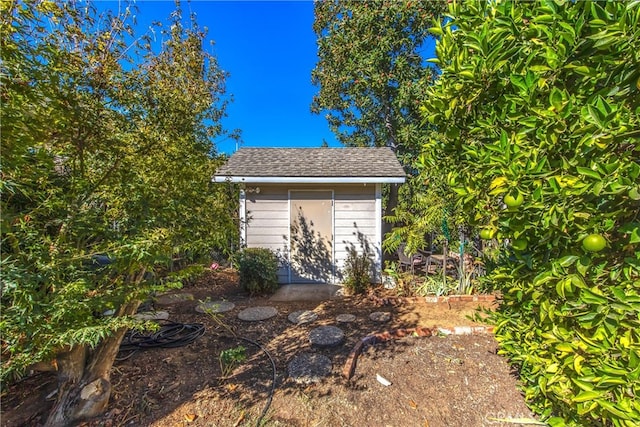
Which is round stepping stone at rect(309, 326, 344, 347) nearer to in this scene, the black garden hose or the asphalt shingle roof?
the black garden hose

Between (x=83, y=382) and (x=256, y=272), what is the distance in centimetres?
378

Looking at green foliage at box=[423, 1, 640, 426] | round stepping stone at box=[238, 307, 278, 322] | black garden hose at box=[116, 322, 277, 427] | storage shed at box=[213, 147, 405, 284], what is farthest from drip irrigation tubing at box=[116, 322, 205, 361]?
green foliage at box=[423, 1, 640, 426]

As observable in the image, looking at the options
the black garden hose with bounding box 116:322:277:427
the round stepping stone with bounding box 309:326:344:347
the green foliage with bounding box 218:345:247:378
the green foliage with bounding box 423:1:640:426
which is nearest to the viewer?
the green foliage with bounding box 423:1:640:426

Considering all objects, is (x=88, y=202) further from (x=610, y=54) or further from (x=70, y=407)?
(x=610, y=54)

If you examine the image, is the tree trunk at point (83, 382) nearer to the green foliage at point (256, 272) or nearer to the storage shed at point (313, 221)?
the green foliage at point (256, 272)

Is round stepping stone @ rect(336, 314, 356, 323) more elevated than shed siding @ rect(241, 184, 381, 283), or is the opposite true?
shed siding @ rect(241, 184, 381, 283)

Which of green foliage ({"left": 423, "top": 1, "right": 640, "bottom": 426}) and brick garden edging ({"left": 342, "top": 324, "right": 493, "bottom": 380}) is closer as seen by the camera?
green foliage ({"left": 423, "top": 1, "right": 640, "bottom": 426})

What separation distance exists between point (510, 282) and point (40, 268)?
291cm

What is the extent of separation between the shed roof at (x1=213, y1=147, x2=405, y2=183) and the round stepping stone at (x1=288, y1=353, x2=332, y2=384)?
395 cm

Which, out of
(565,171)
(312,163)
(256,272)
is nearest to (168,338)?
(256,272)

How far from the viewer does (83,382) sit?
2359mm

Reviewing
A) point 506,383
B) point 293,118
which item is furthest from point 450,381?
point 293,118

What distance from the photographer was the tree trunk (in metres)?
2.24

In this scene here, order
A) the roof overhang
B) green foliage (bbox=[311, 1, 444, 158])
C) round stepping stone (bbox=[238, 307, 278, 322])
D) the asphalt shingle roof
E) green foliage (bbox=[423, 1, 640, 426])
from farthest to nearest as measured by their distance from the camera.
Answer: green foliage (bbox=[311, 1, 444, 158]) < the asphalt shingle roof < the roof overhang < round stepping stone (bbox=[238, 307, 278, 322]) < green foliage (bbox=[423, 1, 640, 426])
